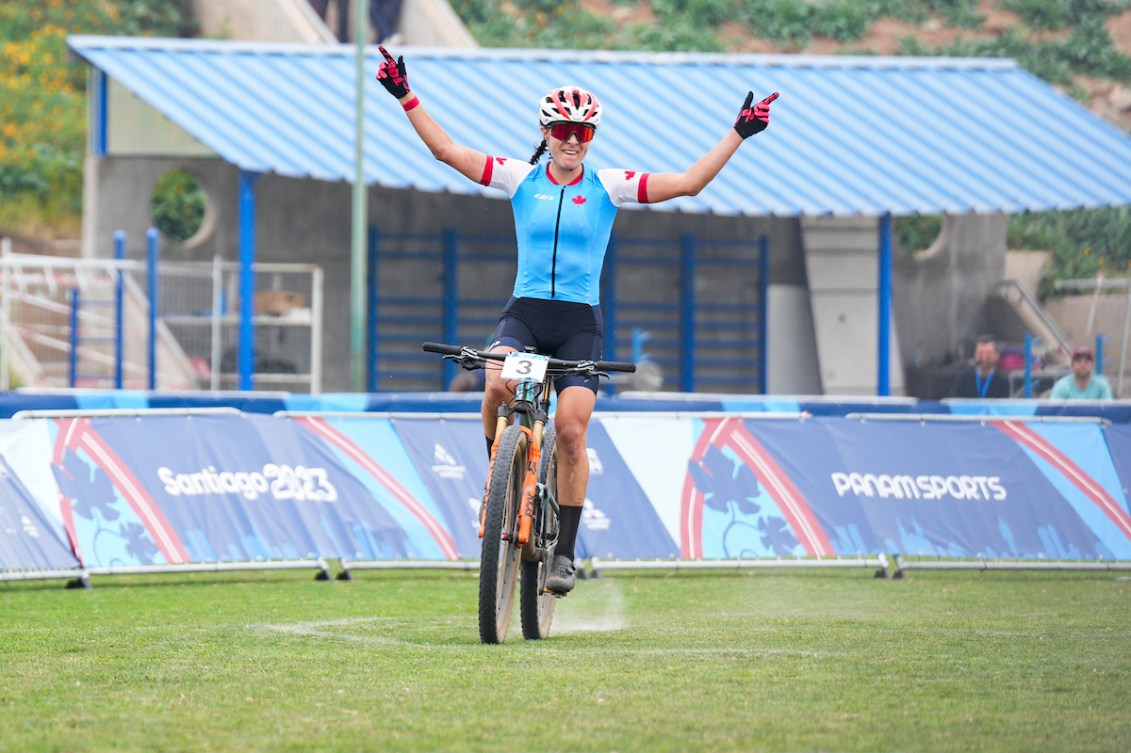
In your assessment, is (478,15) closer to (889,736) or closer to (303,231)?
(303,231)

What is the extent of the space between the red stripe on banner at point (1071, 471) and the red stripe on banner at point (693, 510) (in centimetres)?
221

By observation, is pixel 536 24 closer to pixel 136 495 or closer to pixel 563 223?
pixel 136 495

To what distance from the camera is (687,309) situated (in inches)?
1192

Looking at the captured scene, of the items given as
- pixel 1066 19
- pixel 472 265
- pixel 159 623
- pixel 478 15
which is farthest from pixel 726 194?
pixel 1066 19

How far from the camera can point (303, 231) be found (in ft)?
94.4

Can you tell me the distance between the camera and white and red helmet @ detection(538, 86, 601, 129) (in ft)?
28.5

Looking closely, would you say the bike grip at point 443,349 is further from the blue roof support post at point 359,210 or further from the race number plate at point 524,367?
the blue roof support post at point 359,210

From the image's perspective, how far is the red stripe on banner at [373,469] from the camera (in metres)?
13.4

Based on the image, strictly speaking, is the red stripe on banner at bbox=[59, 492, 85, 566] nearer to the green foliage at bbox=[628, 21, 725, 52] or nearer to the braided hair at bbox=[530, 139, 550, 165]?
the braided hair at bbox=[530, 139, 550, 165]

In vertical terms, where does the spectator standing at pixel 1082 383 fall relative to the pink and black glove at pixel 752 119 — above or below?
below

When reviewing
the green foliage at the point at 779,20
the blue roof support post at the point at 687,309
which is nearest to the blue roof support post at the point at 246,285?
the blue roof support post at the point at 687,309

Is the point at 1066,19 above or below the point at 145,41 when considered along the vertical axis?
above

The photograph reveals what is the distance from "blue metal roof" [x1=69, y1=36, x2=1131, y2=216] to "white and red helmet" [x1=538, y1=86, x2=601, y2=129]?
15649 millimetres

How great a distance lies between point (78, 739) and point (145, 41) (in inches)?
871
